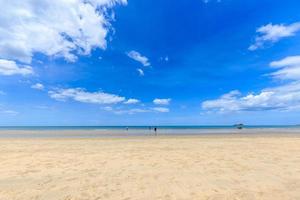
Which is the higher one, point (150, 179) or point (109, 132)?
point (109, 132)

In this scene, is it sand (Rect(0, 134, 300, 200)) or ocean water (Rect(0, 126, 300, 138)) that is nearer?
sand (Rect(0, 134, 300, 200))

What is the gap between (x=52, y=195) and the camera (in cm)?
676

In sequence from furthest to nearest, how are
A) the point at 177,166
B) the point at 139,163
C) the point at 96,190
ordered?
the point at 139,163 < the point at 177,166 < the point at 96,190

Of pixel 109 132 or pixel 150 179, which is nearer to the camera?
pixel 150 179

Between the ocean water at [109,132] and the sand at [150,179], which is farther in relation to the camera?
the ocean water at [109,132]

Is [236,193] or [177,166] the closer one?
[236,193]

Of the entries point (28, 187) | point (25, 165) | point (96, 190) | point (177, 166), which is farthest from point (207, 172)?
point (25, 165)

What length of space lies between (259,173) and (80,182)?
7279mm

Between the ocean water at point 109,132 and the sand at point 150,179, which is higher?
the ocean water at point 109,132

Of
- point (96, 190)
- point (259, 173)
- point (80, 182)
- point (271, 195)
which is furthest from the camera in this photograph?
point (259, 173)

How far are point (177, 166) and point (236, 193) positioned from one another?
400cm

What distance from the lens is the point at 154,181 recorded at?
319 inches

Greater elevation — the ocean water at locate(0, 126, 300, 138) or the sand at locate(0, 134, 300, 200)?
the ocean water at locate(0, 126, 300, 138)

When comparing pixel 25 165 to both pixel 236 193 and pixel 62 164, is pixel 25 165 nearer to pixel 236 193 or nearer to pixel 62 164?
pixel 62 164
